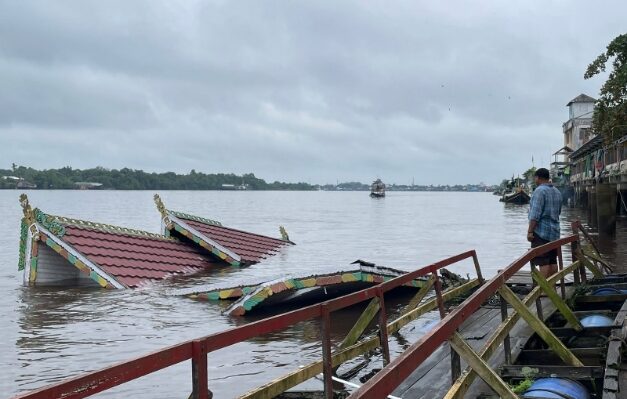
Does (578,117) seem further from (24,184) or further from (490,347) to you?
(24,184)

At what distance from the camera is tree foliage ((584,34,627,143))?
24.8 metres

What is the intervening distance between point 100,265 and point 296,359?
760 centimetres

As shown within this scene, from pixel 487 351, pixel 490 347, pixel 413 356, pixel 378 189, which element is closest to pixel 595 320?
pixel 490 347

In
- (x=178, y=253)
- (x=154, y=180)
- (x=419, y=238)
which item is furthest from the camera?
(x=154, y=180)

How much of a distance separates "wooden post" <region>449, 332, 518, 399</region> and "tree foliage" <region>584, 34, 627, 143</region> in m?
23.0

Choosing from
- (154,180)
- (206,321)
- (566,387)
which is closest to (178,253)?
(206,321)

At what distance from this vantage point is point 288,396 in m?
5.54

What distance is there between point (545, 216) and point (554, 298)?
2.49 m

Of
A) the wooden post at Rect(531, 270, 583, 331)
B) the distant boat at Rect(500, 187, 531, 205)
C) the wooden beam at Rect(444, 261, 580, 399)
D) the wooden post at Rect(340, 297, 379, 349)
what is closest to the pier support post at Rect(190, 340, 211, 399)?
the wooden beam at Rect(444, 261, 580, 399)

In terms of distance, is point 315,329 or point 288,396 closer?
point 288,396

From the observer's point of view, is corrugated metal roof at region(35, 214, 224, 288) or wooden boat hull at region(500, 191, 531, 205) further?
wooden boat hull at region(500, 191, 531, 205)

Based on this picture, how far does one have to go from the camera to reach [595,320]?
7684mm

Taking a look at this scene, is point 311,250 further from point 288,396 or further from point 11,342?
point 288,396

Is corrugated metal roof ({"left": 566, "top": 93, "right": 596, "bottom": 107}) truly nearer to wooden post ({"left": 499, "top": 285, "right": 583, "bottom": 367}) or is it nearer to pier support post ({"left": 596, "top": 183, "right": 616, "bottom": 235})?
pier support post ({"left": 596, "top": 183, "right": 616, "bottom": 235})
